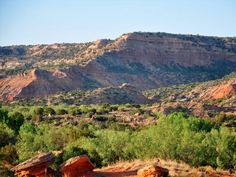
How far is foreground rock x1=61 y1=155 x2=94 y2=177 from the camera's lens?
26.2 metres

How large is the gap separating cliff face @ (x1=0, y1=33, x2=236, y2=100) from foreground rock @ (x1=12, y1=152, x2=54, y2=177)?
87.6 m

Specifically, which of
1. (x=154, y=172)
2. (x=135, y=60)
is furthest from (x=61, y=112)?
(x=135, y=60)

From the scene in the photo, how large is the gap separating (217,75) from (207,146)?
111029 mm

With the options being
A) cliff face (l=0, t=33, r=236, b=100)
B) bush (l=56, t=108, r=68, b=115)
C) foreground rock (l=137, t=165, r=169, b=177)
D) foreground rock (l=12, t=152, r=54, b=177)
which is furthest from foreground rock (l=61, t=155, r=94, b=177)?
cliff face (l=0, t=33, r=236, b=100)

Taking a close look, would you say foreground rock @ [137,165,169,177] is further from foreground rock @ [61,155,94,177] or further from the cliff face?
the cliff face

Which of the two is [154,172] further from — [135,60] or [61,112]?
[135,60]

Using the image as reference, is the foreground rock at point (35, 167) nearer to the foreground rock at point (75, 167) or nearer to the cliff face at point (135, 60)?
the foreground rock at point (75, 167)

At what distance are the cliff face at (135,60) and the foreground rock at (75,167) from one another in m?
88.0

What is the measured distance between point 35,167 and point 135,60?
11704 cm

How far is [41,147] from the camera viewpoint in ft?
125

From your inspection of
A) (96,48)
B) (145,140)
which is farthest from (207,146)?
(96,48)

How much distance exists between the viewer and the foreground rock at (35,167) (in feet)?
85.9

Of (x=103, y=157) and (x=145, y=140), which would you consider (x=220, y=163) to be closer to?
(x=145, y=140)

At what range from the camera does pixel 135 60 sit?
142250 millimetres
